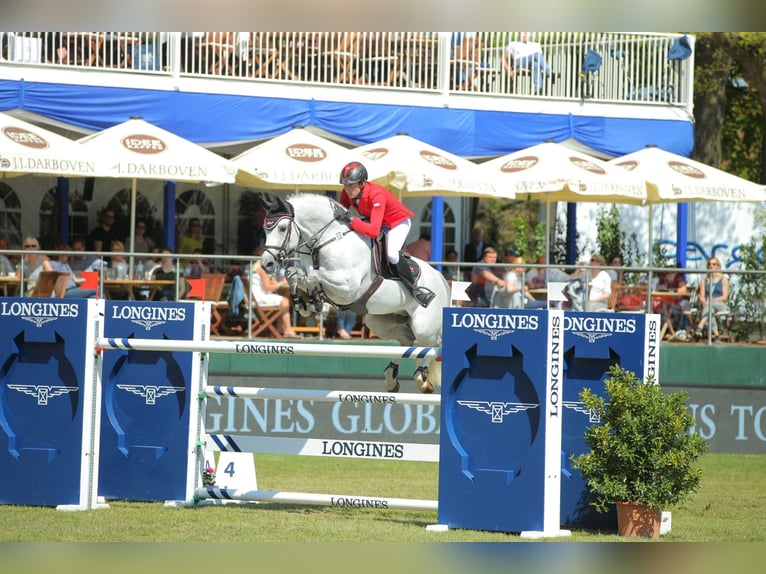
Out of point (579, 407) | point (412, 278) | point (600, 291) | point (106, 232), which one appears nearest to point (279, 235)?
point (412, 278)

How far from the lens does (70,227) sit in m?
19.4

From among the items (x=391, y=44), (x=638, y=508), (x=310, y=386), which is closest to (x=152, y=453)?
(x=638, y=508)

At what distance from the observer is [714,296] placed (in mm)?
13781

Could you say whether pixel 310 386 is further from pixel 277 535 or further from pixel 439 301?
pixel 277 535

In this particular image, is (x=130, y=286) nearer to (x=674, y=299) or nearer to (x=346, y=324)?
(x=346, y=324)

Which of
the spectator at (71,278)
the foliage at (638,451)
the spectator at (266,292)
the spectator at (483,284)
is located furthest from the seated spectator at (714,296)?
the spectator at (71,278)

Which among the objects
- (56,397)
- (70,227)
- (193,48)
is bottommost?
(56,397)

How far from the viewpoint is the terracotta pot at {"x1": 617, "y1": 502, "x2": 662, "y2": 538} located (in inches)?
291

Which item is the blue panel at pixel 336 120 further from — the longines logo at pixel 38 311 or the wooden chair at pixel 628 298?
the longines logo at pixel 38 311

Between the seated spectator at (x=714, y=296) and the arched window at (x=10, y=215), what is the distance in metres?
11.1

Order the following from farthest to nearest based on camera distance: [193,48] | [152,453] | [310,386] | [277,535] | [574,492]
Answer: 1. [193,48]
2. [310,386]
3. [152,453]
4. [574,492]
5. [277,535]

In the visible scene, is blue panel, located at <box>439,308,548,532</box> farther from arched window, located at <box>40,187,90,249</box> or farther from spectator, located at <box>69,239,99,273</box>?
arched window, located at <box>40,187,90,249</box>

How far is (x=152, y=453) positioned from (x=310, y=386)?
216 inches

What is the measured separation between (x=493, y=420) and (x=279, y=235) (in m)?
2.13
